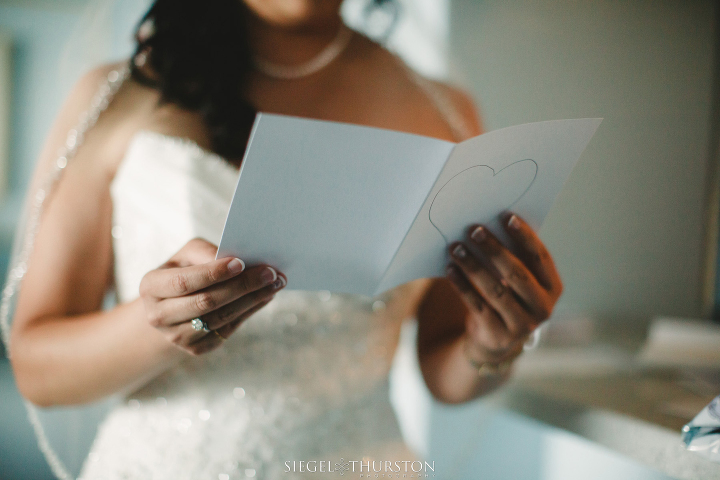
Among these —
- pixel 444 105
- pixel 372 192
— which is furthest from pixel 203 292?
pixel 444 105

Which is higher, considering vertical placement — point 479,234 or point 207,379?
point 479,234

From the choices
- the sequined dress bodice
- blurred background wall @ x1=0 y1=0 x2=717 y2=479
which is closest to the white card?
the sequined dress bodice

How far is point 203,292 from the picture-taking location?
0.36 metres

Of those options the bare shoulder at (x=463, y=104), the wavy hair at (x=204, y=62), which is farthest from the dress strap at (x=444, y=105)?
the wavy hair at (x=204, y=62)

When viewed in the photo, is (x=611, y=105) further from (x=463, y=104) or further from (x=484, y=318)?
(x=484, y=318)

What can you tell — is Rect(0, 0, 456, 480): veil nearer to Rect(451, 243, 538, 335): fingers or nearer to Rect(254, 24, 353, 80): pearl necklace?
Rect(254, 24, 353, 80): pearl necklace

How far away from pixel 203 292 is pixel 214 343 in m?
0.09

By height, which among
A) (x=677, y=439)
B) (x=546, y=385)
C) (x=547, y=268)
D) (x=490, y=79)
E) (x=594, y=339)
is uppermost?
(x=547, y=268)

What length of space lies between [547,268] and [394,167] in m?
0.20

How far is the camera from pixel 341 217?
1.24ft

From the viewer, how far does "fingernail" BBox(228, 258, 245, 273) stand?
35cm

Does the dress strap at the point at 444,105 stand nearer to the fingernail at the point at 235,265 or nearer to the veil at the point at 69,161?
the veil at the point at 69,161

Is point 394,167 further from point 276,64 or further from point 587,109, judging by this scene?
point 587,109

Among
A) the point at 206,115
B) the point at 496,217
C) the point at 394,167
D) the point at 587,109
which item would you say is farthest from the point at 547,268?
the point at 587,109
